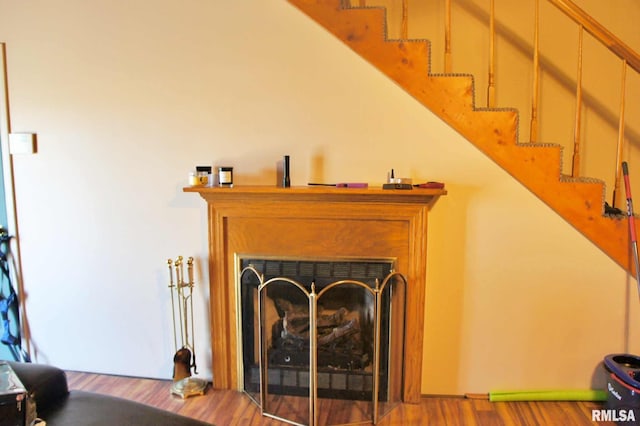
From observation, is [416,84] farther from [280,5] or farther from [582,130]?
[582,130]

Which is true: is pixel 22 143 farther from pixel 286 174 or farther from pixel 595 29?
pixel 595 29

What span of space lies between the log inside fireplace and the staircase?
0.94m

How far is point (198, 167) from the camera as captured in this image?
2.34 metres

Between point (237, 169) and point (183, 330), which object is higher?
point (237, 169)

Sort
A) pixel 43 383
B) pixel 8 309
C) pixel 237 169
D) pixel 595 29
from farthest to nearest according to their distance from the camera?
pixel 8 309
pixel 237 169
pixel 595 29
pixel 43 383

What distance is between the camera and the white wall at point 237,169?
2.28 meters

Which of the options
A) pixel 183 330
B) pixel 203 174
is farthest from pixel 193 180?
pixel 183 330

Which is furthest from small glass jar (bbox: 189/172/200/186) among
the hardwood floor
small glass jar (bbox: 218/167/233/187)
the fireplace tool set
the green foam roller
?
the green foam roller

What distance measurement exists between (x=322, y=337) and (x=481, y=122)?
1.36m

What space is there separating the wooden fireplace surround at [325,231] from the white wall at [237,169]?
0.38 feet

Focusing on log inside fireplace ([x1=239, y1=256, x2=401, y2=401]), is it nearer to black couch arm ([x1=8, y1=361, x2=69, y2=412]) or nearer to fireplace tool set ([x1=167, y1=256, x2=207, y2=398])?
fireplace tool set ([x1=167, y1=256, x2=207, y2=398])

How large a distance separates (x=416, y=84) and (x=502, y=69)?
74cm

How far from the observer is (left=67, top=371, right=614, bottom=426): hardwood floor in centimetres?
223

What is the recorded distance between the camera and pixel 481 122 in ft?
7.27
